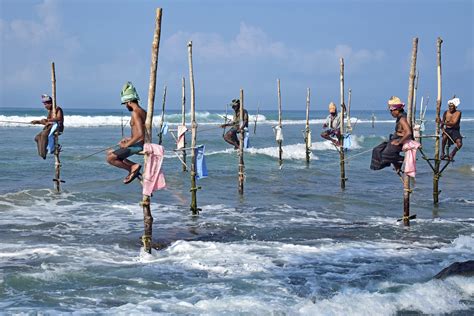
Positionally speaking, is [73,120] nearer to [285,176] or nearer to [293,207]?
[285,176]

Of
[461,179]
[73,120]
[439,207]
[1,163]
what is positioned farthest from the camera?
[73,120]

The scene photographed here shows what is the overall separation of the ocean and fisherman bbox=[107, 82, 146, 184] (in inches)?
58.1

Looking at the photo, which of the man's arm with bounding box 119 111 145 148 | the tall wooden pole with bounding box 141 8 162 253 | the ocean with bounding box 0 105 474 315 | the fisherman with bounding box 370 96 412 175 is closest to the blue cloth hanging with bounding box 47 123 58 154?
the ocean with bounding box 0 105 474 315

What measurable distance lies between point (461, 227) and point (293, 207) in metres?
4.18

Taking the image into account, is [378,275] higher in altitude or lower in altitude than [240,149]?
lower

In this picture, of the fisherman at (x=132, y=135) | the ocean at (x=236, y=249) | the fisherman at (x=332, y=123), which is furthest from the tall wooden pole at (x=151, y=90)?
the fisherman at (x=332, y=123)

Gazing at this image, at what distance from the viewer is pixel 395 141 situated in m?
11.1

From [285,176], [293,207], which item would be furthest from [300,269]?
[285,176]

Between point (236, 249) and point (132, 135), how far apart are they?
2650mm

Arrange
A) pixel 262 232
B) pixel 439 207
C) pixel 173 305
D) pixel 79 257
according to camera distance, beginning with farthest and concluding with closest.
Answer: pixel 439 207 < pixel 262 232 < pixel 79 257 < pixel 173 305

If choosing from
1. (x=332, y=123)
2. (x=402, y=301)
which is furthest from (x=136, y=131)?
(x=332, y=123)

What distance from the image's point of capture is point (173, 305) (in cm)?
748

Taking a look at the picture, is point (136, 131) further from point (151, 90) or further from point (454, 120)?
point (454, 120)

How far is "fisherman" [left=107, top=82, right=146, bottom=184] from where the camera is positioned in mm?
9320
